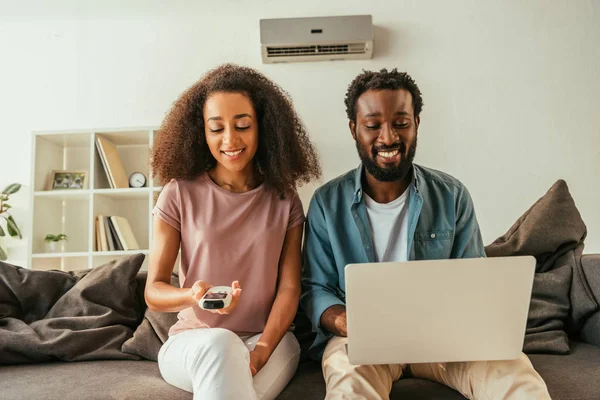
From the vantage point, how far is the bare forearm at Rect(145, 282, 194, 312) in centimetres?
125

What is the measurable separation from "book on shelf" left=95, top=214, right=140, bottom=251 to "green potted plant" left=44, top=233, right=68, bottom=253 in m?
0.26

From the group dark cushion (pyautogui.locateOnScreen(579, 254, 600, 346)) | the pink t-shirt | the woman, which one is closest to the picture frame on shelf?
the woman

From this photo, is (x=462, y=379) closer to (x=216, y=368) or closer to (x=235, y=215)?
(x=216, y=368)

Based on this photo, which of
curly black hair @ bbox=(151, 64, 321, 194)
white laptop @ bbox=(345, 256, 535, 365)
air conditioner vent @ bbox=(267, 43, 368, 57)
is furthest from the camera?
air conditioner vent @ bbox=(267, 43, 368, 57)

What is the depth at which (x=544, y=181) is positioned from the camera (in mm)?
2857

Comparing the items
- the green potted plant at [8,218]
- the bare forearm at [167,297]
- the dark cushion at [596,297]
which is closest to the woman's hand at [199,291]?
the bare forearm at [167,297]

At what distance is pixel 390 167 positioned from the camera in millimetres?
1551

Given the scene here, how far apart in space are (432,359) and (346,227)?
57cm

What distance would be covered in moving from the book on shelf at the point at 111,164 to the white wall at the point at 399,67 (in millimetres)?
192

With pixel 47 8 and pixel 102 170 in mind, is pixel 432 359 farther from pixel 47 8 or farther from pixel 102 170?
pixel 47 8

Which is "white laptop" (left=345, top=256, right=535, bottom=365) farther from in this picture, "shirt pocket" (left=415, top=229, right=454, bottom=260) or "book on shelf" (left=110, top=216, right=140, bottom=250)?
"book on shelf" (left=110, top=216, right=140, bottom=250)

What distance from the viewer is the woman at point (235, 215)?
140cm

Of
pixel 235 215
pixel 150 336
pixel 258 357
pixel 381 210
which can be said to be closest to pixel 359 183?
pixel 381 210

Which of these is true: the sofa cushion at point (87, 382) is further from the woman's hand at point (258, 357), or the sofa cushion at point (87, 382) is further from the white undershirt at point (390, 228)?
the white undershirt at point (390, 228)
